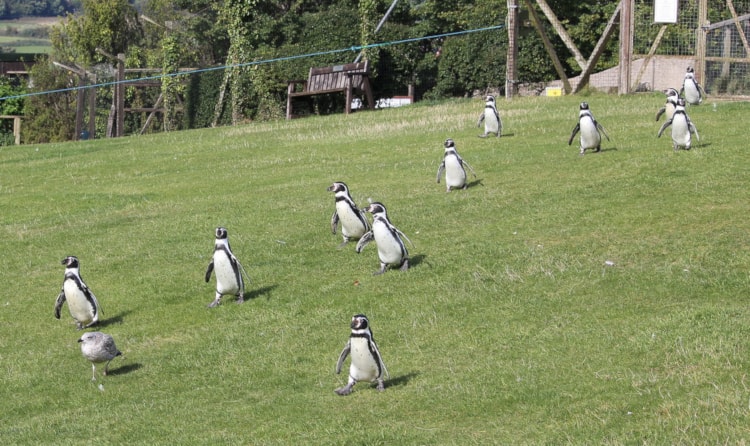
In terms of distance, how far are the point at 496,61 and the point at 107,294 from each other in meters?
27.6

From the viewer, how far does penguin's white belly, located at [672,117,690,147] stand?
20172mm

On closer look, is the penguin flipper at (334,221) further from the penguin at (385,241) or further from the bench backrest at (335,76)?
the bench backrest at (335,76)

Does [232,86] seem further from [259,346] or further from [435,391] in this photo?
[435,391]

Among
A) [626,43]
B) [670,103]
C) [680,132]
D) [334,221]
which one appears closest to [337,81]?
[626,43]

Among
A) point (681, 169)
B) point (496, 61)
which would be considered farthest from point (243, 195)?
point (496, 61)

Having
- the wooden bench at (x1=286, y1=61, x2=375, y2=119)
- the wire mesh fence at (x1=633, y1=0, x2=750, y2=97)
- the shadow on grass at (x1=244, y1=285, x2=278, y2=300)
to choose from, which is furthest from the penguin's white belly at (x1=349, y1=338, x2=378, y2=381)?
the wooden bench at (x1=286, y1=61, x2=375, y2=119)

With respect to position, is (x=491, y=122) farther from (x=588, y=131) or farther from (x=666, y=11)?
(x=666, y=11)

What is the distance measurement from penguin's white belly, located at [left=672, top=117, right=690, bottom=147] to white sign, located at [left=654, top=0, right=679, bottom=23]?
11.7 meters

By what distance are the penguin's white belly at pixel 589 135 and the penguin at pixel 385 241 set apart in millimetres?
7261

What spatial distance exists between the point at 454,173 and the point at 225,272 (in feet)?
20.9

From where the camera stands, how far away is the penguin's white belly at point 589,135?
68.8 ft

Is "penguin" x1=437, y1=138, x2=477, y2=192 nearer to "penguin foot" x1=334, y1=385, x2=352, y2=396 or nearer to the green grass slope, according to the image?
the green grass slope

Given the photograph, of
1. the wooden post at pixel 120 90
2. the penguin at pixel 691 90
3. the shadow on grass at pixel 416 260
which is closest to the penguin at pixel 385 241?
the shadow on grass at pixel 416 260

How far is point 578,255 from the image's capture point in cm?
1462
